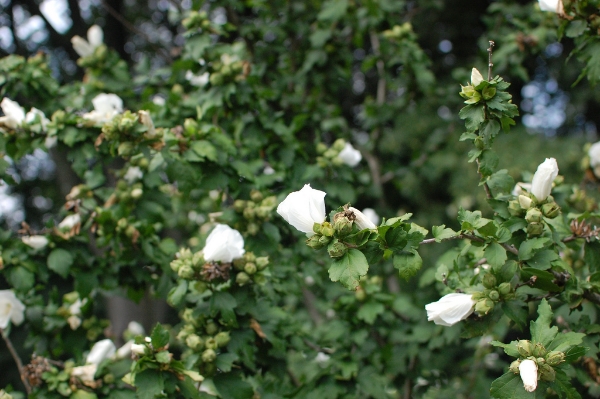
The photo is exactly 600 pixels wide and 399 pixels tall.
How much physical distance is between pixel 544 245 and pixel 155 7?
5.45 metres

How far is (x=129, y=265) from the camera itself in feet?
7.63

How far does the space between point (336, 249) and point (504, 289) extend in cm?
52

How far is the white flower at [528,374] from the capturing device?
130cm

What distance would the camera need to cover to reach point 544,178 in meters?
1.62

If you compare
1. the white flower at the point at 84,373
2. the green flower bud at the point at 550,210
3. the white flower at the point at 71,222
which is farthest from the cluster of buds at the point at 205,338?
the green flower bud at the point at 550,210

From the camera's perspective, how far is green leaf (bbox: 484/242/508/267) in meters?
1.50

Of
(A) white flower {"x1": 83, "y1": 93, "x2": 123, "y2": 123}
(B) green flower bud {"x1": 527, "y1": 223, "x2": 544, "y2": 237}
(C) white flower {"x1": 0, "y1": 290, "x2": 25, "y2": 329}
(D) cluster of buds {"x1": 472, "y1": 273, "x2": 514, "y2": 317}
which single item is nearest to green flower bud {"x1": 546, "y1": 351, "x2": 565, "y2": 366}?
(D) cluster of buds {"x1": 472, "y1": 273, "x2": 514, "y2": 317}

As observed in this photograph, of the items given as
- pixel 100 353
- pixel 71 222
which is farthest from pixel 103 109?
pixel 100 353

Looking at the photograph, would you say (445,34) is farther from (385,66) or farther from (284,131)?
(284,131)

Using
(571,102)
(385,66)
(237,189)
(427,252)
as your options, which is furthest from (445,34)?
(237,189)

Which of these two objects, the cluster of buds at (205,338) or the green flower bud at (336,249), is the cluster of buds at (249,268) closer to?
the cluster of buds at (205,338)

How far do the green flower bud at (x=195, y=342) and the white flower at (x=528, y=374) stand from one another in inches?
37.7

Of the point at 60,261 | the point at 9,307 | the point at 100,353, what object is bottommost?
the point at 100,353

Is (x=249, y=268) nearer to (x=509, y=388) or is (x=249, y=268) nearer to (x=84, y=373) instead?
(x=84, y=373)
